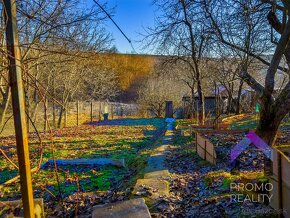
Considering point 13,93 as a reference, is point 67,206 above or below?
below

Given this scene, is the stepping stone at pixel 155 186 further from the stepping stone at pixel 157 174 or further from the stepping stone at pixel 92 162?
the stepping stone at pixel 92 162

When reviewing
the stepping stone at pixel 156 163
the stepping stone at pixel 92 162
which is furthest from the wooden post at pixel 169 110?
the stepping stone at pixel 92 162

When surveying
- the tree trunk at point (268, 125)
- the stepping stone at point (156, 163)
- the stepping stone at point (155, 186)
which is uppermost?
the tree trunk at point (268, 125)

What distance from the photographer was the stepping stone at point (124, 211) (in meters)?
2.43

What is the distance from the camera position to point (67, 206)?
3.44 m

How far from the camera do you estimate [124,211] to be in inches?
98.0

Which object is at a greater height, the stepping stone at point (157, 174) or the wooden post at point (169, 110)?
the wooden post at point (169, 110)

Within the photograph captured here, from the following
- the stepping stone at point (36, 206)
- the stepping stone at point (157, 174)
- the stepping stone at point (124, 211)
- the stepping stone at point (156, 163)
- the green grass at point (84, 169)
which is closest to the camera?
the stepping stone at point (36, 206)

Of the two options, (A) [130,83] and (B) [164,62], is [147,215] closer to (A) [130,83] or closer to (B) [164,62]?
(B) [164,62]

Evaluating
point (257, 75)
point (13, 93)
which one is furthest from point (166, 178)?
point (257, 75)

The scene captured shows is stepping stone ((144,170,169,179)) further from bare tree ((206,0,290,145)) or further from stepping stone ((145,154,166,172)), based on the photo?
bare tree ((206,0,290,145))

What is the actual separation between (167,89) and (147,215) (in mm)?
22191

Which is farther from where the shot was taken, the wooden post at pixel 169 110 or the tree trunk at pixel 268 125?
the wooden post at pixel 169 110

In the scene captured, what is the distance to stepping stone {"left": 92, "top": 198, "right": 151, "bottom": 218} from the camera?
2.43m
